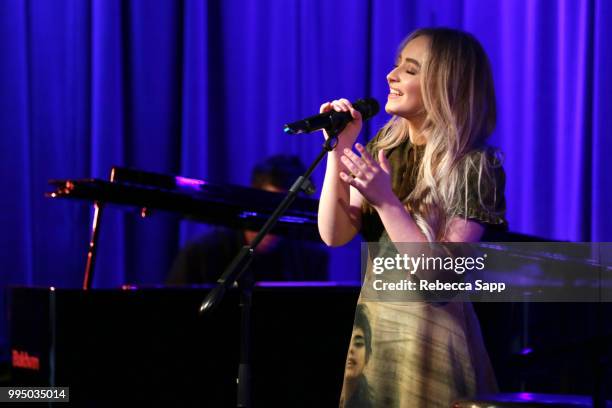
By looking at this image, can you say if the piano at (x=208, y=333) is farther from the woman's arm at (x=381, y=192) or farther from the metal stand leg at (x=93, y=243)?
the woman's arm at (x=381, y=192)

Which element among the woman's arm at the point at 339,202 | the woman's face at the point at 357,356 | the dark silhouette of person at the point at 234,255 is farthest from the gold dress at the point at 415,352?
the dark silhouette of person at the point at 234,255

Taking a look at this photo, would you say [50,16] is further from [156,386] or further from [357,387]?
[357,387]

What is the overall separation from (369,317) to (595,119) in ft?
6.17

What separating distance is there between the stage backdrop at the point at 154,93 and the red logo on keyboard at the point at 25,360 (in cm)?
144

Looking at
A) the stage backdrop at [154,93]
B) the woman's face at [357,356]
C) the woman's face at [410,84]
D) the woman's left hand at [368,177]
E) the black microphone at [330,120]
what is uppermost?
the stage backdrop at [154,93]

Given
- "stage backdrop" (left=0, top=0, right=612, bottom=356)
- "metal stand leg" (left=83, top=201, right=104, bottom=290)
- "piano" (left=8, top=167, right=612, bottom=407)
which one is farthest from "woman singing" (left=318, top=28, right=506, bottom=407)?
"stage backdrop" (left=0, top=0, right=612, bottom=356)

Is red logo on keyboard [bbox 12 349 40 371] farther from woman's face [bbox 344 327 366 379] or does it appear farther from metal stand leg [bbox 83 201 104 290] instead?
woman's face [bbox 344 327 366 379]

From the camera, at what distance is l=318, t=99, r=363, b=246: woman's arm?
170cm

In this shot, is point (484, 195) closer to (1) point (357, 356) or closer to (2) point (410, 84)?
(2) point (410, 84)

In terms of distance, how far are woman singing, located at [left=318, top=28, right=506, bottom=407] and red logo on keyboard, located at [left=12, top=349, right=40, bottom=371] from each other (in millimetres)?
1033

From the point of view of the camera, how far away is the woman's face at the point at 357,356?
168cm

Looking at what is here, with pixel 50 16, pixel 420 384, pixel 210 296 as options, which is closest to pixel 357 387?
pixel 420 384

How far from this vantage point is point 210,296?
1408 millimetres

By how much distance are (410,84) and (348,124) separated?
0.18 m
